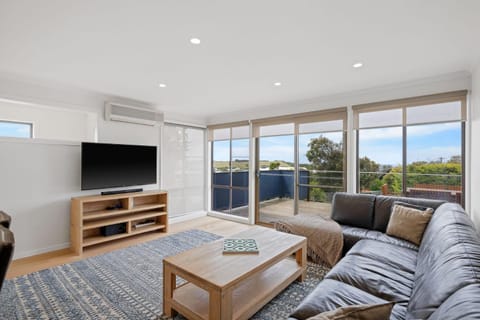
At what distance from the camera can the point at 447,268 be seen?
4.13 feet

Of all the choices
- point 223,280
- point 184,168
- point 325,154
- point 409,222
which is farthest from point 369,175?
point 184,168

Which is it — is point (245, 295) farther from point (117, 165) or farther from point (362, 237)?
point (117, 165)

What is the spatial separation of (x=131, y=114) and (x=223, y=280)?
11.2 ft

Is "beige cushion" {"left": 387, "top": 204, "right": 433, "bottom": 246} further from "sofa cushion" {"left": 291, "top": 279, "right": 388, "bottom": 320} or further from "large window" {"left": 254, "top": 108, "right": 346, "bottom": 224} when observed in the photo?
"sofa cushion" {"left": 291, "top": 279, "right": 388, "bottom": 320}

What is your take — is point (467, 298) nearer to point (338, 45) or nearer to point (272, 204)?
point (338, 45)

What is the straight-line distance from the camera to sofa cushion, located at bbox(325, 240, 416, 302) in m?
1.66

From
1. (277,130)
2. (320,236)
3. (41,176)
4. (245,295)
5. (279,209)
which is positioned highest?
(277,130)

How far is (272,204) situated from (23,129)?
211 inches

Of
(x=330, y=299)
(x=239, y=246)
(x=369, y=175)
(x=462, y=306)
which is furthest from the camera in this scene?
(x=369, y=175)

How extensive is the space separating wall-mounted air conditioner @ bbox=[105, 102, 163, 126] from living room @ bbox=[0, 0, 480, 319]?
0.04 m

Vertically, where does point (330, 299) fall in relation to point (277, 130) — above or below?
below

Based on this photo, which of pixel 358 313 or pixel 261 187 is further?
pixel 261 187

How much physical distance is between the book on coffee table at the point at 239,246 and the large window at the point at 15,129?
4.83 m

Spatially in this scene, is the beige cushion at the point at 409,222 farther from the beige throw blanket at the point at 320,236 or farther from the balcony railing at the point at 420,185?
the balcony railing at the point at 420,185
